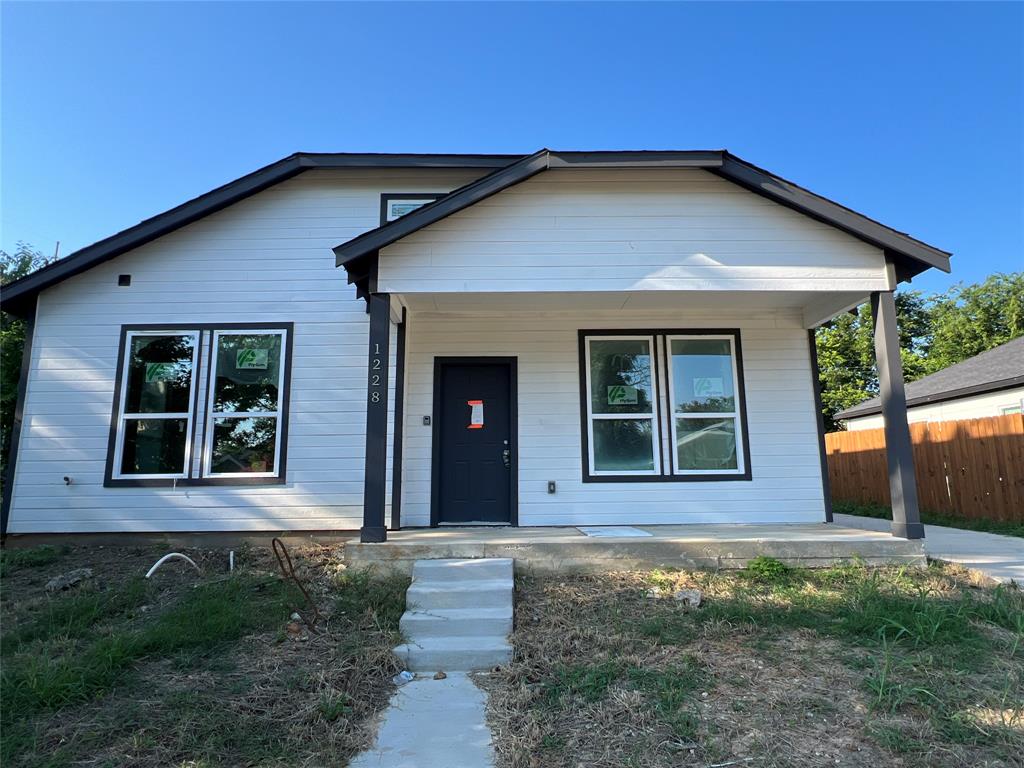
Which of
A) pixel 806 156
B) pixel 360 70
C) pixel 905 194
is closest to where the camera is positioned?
pixel 360 70

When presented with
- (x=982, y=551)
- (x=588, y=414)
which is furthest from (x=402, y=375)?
(x=982, y=551)

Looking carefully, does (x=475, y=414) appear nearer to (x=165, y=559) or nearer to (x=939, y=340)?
(x=165, y=559)

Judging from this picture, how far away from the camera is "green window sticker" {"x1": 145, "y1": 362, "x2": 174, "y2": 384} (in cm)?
654

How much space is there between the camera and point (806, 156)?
16078 mm

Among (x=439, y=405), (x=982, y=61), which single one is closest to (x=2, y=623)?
(x=439, y=405)

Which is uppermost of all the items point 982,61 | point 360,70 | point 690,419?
point 982,61

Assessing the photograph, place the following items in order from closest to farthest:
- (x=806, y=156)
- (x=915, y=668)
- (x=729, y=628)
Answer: (x=915, y=668), (x=729, y=628), (x=806, y=156)

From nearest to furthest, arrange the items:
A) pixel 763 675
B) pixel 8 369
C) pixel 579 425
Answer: pixel 763 675 → pixel 579 425 → pixel 8 369

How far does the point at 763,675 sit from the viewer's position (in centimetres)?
310

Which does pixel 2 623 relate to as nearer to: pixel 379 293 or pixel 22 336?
pixel 379 293

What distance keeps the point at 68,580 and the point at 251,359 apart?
112 inches

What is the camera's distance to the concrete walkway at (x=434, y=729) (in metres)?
2.43

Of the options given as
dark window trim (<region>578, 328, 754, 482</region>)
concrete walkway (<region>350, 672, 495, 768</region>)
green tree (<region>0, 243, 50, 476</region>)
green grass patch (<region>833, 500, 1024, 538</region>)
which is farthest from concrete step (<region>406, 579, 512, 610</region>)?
green grass patch (<region>833, 500, 1024, 538</region>)

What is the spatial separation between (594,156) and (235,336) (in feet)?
15.5
